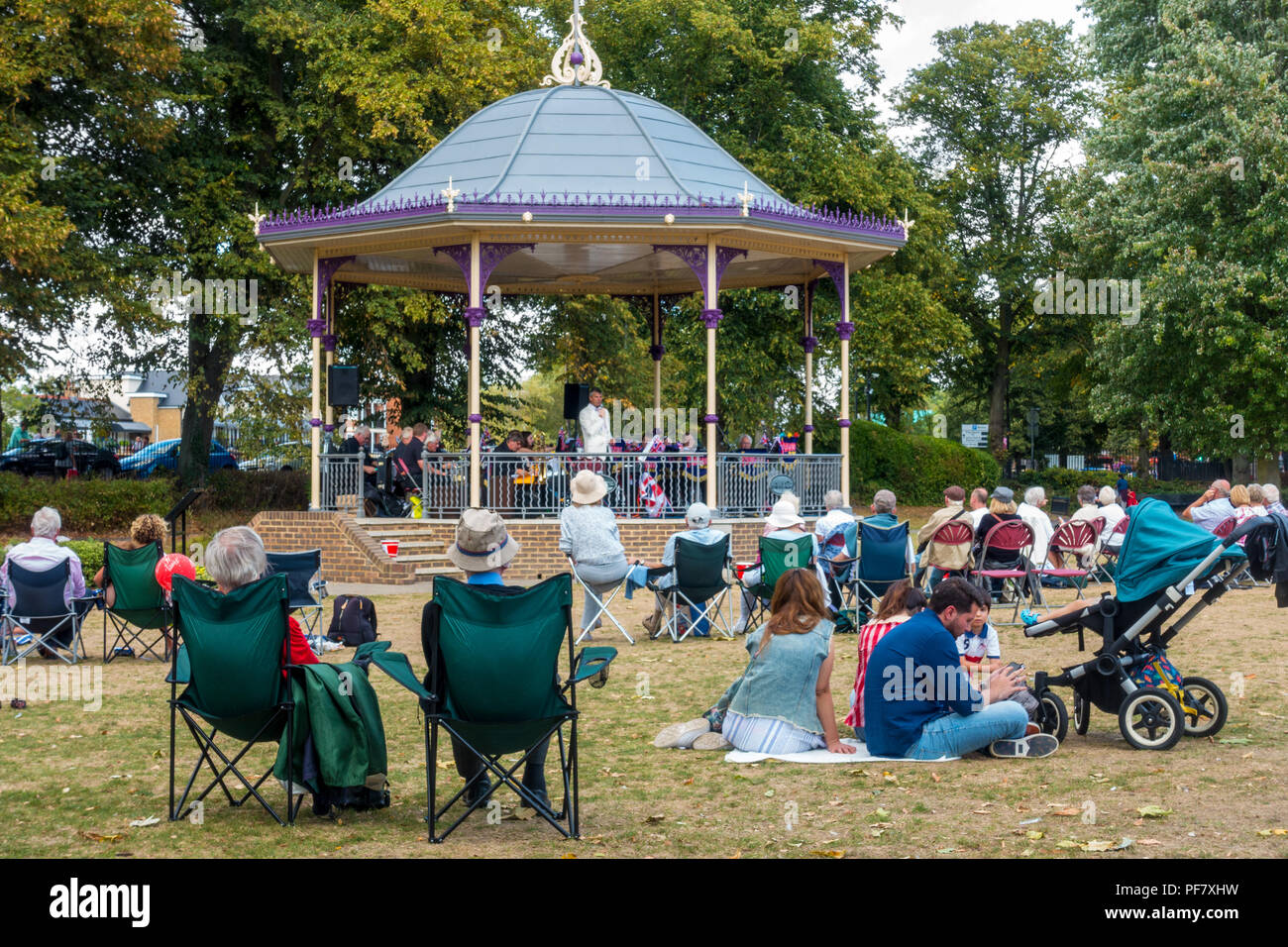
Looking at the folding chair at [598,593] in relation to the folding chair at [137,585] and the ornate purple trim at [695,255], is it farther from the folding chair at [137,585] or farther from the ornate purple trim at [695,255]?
the ornate purple trim at [695,255]

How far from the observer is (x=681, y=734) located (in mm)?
7789

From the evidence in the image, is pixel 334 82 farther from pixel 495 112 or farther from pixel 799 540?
pixel 799 540

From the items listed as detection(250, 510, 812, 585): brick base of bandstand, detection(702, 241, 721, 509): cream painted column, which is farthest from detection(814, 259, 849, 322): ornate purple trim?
detection(250, 510, 812, 585): brick base of bandstand

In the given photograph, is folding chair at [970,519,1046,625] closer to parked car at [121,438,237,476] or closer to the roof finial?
the roof finial

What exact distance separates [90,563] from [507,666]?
1291 cm

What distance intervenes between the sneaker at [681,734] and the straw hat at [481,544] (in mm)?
1666

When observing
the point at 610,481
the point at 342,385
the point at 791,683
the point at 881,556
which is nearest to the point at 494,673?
the point at 791,683

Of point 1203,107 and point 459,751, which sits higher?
point 1203,107

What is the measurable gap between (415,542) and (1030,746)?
42.0 feet

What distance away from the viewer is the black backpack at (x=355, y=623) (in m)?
10.8

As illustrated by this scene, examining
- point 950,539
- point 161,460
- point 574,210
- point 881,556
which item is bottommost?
point 881,556

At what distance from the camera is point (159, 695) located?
9641 millimetres

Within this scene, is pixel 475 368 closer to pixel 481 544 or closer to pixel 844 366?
pixel 844 366

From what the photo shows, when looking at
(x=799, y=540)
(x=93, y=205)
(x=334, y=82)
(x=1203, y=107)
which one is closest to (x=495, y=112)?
(x=334, y=82)
